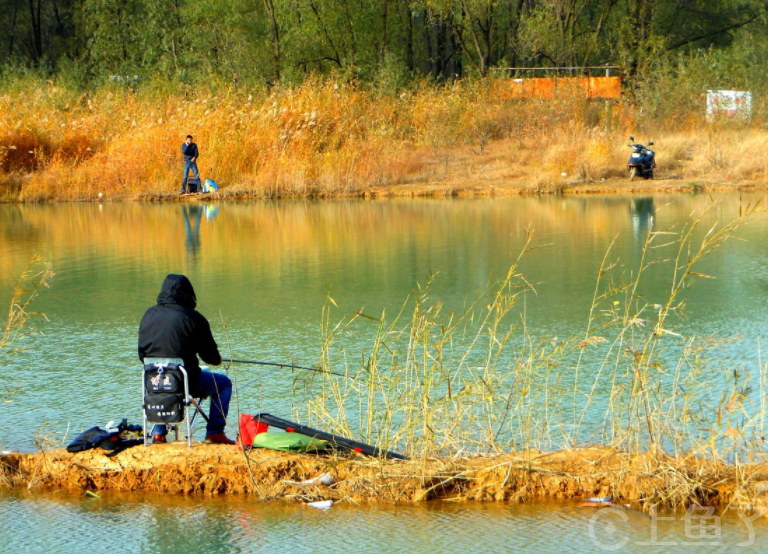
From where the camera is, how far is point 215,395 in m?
5.52

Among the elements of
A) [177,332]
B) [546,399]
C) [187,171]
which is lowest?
[546,399]

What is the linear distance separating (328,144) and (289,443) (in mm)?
20338

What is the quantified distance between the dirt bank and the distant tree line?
84.5ft

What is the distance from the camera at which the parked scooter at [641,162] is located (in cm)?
2297

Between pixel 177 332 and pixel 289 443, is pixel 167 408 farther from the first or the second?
pixel 289 443

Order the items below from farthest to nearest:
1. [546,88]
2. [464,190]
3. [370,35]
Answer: [370,35] < [546,88] < [464,190]

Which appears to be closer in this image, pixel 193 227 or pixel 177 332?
pixel 177 332

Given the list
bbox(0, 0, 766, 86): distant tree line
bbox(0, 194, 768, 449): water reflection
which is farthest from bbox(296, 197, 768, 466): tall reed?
bbox(0, 0, 766, 86): distant tree line

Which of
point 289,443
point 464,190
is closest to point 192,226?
point 464,190

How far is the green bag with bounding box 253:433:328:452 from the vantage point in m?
5.25

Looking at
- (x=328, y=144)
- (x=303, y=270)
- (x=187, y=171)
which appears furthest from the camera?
(x=328, y=144)

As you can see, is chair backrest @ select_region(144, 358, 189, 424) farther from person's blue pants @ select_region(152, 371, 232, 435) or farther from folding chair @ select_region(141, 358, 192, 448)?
person's blue pants @ select_region(152, 371, 232, 435)

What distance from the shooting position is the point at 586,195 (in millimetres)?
21625

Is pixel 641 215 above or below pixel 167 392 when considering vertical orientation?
below
